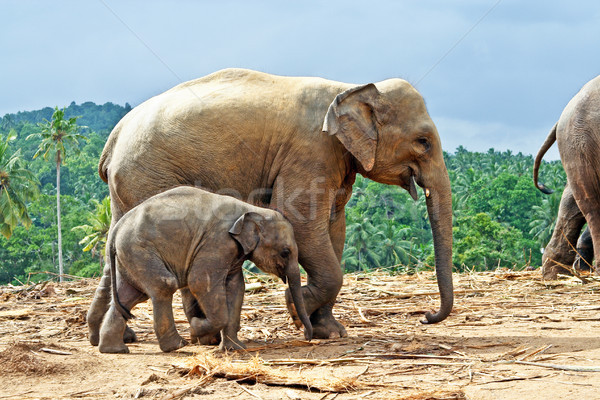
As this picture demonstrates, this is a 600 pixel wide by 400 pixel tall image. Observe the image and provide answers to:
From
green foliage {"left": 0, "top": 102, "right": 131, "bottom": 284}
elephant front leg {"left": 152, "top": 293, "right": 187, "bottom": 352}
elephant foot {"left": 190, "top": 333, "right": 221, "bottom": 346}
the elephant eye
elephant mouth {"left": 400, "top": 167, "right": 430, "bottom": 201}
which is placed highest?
the elephant eye

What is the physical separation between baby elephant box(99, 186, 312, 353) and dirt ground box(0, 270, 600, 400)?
0.28m

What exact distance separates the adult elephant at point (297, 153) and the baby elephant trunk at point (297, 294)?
18 cm

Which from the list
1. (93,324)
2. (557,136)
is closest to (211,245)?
(93,324)

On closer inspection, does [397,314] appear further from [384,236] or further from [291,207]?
[384,236]

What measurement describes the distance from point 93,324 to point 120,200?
1.15 m

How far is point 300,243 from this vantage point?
22.9ft

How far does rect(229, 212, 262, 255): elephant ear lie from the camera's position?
6309mm

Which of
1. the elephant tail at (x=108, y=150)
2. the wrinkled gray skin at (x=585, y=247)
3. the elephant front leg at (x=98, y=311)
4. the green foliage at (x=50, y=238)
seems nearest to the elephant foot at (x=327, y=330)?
the elephant front leg at (x=98, y=311)

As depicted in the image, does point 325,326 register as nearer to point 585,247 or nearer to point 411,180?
point 411,180

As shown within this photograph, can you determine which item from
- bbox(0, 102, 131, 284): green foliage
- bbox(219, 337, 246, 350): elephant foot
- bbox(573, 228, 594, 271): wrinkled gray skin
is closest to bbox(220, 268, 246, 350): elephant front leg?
bbox(219, 337, 246, 350): elephant foot

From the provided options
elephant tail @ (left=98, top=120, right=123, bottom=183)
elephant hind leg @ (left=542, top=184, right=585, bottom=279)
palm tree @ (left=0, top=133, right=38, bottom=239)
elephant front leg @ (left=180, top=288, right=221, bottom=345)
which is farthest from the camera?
palm tree @ (left=0, top=133, right=38, bottom=239)

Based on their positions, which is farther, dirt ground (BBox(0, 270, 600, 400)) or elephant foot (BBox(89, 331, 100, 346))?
elephant foot (BBox(89, 331, 100, 346))

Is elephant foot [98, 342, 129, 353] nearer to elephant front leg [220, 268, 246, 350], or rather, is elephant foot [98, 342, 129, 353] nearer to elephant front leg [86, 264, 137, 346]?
elephant front leg [86, 264, 137, 346]

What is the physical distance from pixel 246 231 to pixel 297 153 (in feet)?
3.40
